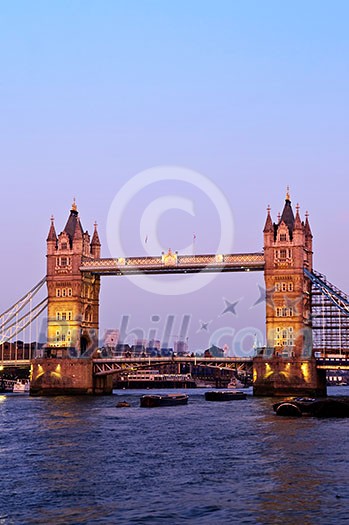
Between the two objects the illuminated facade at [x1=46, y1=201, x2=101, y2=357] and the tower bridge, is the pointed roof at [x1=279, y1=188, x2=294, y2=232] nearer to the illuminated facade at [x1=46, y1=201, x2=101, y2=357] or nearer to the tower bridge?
the tower bridge

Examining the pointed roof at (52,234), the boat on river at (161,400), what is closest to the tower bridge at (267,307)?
the pointed roof at (52,234)

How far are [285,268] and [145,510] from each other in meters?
92.7

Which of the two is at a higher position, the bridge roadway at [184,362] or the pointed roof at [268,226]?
the pointed roof at [268,226]

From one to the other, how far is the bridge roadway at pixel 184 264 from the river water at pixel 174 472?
156ft

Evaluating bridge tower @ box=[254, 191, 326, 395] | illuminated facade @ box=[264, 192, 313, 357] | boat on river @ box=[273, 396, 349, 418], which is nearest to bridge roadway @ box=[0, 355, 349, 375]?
bridge tower @ box=[254, 191, 326, 395]

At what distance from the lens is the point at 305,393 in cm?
12100

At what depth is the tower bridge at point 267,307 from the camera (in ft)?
408

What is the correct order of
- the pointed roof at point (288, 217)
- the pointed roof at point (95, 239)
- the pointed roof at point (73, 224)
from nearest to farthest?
the pointed roof at point (288, 217) < the pointed roof at point (73, 224) < the pointed roof at point (95, 239)

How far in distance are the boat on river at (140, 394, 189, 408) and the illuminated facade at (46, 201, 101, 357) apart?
22.5 m

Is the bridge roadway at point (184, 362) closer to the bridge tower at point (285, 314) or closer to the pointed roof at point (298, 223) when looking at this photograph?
the bridge tower at point (285, 314)

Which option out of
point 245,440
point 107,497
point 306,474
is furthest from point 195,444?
point 107,497

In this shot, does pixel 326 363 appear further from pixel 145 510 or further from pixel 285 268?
pixel 145 510

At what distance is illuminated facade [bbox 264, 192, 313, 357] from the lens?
126 metres

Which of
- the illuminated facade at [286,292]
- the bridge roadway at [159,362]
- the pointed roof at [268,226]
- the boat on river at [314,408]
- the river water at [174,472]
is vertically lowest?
the river water at [174,472]
